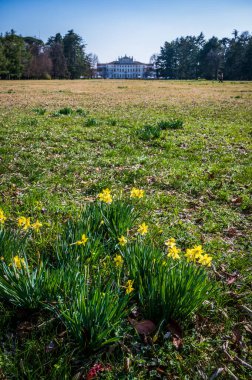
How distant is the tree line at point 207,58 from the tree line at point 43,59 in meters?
30.7

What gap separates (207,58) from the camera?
92125 millimetres

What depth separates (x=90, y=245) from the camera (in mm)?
2883

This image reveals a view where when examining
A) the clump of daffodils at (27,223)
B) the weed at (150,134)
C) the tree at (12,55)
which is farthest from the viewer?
the tree at (12,55)

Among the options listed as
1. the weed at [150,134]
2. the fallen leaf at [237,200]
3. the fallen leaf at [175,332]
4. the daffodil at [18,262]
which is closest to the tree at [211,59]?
the weed at [150,134]

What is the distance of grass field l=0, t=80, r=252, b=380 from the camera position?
2.21m

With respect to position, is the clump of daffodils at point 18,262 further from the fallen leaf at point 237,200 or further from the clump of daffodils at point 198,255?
the fallen leaf at point 237,200

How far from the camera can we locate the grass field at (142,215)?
221 cm

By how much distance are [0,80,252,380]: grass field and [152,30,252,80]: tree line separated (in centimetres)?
7165

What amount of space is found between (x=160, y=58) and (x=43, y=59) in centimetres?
4845

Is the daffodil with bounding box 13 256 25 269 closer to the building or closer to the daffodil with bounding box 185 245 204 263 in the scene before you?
the daffodil with bounding box 185 245 204 263

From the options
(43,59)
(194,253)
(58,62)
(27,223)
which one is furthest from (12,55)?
(194,253)

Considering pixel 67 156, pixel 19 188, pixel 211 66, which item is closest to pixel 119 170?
pixel 67 156

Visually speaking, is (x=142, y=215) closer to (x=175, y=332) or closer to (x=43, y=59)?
(x=175, y=332)

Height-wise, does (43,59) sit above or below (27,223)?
above
